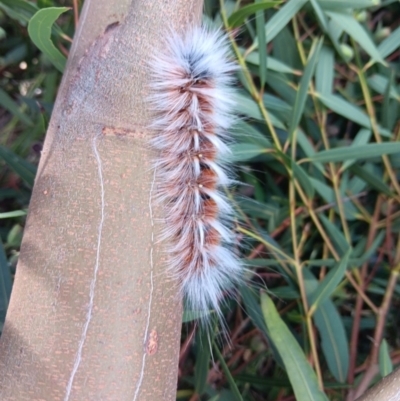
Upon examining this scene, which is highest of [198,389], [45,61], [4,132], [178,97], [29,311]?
[45,61]

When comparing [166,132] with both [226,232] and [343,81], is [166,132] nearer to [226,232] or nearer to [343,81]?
[226,232]

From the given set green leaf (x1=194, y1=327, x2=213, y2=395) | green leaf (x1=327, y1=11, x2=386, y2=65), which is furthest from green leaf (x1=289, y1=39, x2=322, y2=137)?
green leaf (x1=194, y1=327, x2=213, y2=395)

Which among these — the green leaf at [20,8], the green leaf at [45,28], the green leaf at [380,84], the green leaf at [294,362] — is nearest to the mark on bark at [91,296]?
the green leaf at [45,28]

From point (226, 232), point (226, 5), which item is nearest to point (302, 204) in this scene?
point (226, 232)

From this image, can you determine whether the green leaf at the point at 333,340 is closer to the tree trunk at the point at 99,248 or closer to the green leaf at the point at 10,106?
the tree trunk at the point at 99,248

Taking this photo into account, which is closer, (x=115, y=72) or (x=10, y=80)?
(x=115, y=72)

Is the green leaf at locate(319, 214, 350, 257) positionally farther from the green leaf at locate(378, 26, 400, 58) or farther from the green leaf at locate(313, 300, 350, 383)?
the green leaf at locate(378, 26, 400, 58)

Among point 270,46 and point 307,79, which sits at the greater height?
point 270,46
